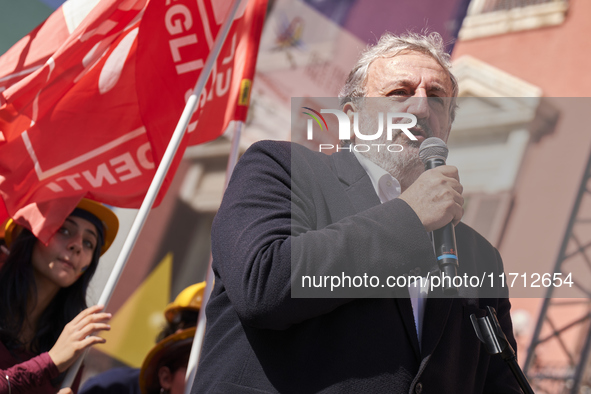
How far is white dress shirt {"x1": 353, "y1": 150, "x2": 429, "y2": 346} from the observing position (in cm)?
138

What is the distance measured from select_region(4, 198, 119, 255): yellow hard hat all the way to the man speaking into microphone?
1.89 meters

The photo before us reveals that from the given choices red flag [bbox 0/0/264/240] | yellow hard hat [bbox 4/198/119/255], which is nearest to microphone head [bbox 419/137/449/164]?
red flag [bbox 0/0/264/240]

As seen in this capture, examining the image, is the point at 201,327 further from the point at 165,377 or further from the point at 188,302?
the point at 188,302

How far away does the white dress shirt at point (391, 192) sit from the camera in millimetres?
1385

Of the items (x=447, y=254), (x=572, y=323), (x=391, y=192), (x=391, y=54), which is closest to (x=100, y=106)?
(x=391, y=54)

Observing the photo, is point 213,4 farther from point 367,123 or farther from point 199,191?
point 199,191

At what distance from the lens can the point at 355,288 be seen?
124 centimetres

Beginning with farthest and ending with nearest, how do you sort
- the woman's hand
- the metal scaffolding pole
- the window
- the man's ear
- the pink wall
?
the window < the metal scaffolding pole < the pink wall < the man's ear < the woman's hand

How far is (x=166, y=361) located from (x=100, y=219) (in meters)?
0.82

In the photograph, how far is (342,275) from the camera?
1227mm

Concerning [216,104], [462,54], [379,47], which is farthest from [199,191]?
[379,47]

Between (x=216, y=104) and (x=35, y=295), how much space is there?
1.31 meters

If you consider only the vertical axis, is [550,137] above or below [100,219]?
below

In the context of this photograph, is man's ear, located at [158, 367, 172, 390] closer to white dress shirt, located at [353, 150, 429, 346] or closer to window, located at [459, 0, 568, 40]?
white dress shirt, located at [353, 150, 429, 346]
